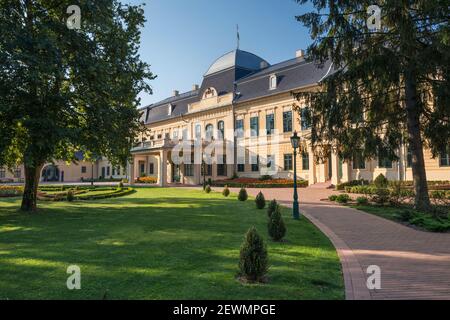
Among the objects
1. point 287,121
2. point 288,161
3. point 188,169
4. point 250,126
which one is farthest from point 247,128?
point 188,169

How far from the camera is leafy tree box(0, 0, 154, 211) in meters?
11.6

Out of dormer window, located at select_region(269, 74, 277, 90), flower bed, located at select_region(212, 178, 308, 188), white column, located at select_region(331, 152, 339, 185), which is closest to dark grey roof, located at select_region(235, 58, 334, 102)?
dormer window, located at select_region(269, 74, 277, 90)

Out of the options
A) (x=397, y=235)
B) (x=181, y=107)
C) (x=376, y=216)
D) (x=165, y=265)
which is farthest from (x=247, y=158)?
(x=165, y=265)

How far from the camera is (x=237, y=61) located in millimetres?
43125

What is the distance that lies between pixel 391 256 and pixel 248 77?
3560cm

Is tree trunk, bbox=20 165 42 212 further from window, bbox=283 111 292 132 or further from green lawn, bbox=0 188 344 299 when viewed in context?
window, bbox=283 111 292 132

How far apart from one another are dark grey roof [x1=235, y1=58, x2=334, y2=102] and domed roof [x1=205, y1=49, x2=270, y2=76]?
2.82m

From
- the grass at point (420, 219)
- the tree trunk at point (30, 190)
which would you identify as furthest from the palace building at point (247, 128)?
the grass at point (420, 219)

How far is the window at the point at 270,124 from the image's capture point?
3744 centimetres

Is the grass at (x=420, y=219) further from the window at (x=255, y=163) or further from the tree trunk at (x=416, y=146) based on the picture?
the window at (x=255, y=163)

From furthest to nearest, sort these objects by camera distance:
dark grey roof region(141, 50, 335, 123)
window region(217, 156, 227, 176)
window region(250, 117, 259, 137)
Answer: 1. window region(217, 156, 227, 176)
2. window region(250, 117, 259, 137)
3. dark grey roof region(141, 50, 335, 123)

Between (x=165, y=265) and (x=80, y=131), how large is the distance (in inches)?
333
